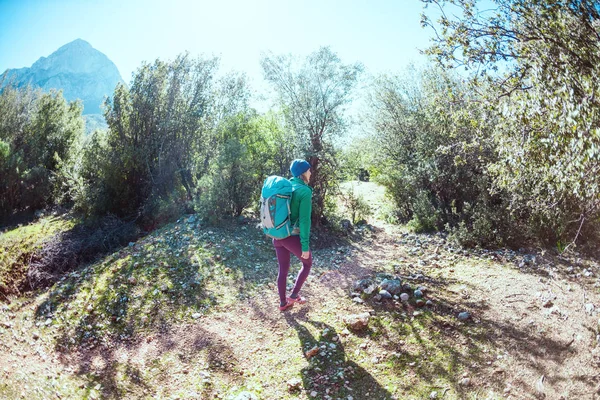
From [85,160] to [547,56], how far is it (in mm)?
13199

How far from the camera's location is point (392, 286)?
6.04 m

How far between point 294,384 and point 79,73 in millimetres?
202580

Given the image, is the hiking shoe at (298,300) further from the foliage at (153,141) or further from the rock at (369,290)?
the foliage at (153,141)

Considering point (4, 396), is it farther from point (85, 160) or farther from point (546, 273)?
point (85, 160)

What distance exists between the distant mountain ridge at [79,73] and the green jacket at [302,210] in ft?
499

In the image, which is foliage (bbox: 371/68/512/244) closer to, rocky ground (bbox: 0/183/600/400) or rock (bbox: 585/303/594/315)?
rocky ground (bbox: 0/183/600/400)

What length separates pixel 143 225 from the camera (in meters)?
10.8

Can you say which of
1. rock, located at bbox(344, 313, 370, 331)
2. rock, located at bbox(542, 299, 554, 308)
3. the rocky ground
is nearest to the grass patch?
the rocky ground

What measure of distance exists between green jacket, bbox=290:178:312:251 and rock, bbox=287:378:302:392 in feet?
5.43

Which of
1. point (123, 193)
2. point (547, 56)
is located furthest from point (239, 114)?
point (547, 56)

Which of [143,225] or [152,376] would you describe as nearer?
[152,376]

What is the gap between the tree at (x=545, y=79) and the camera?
10.3 feet

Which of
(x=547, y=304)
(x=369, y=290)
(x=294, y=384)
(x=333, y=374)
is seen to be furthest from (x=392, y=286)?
(x=294, y=384)

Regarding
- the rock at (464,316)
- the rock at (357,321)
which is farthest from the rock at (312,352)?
the rock at (464,316)
